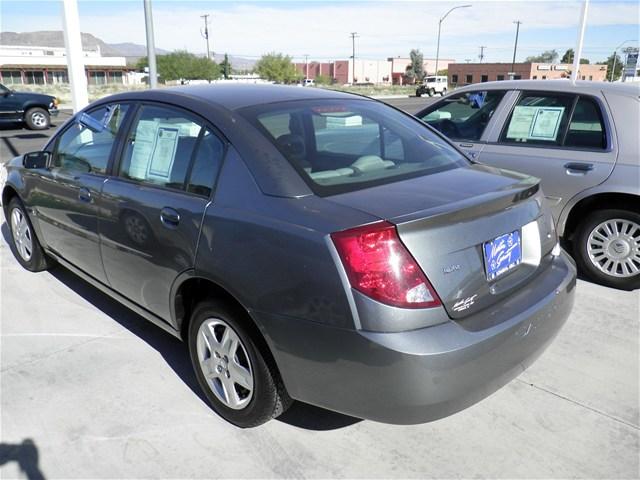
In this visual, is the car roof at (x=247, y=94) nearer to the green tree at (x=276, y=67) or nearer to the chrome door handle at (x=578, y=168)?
the chrome door handle at (x=578, y=168)

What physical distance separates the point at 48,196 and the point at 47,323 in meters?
0.94

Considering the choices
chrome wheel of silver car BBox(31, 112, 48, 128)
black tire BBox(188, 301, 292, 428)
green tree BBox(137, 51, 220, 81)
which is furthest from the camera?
green tree BBox(137, 51, 220, 81)

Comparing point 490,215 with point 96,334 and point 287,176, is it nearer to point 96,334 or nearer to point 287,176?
point 287,176

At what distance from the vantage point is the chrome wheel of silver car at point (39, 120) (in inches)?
706

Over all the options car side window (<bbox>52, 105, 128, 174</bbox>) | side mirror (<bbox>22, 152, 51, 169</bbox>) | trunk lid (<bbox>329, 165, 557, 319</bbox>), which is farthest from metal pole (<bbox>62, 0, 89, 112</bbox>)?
trunk lid (<bbox>329, 165, 557, 319</bbox>)

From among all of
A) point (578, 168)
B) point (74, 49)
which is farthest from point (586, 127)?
point (74, 49)

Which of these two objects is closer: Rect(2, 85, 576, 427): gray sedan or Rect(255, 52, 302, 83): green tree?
Rect(2, 85, 576, 427): gray sedan

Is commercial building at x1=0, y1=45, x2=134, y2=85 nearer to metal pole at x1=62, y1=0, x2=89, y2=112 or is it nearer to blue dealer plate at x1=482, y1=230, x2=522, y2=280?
metal pole at x1=62, y1=0, x2=89, y2=112

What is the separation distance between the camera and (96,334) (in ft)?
12.3

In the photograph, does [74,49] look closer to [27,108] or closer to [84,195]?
[84,195]

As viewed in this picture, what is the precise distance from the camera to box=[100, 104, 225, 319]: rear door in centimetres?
268

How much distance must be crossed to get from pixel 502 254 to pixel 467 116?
11.2ft

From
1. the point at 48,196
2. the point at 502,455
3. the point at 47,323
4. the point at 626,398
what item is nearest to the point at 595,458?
the point at 502,455

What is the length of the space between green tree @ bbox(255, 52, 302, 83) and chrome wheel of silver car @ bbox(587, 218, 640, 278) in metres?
101
